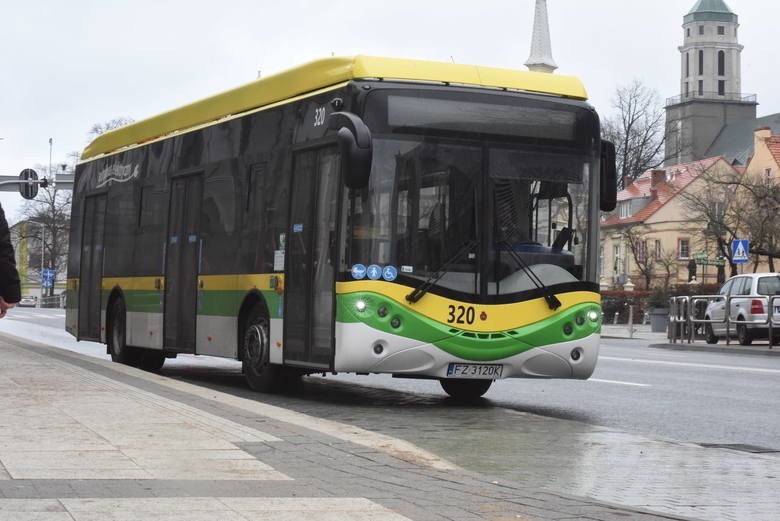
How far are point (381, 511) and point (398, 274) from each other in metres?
6.83

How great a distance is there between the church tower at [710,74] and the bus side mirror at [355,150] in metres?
137

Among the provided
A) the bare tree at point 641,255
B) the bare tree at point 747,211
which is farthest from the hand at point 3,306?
the bare tree at point 641,255

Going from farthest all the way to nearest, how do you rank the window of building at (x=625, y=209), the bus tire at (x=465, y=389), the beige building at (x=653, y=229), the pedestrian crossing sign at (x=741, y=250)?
the window of building at (x=625, y=209), the beige building at (x=653, y=229), the pedestrian crossing sign at (x=741, y=250), the bus tire at (x=465, y=389)

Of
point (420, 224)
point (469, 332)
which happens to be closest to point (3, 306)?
point (420, 224)

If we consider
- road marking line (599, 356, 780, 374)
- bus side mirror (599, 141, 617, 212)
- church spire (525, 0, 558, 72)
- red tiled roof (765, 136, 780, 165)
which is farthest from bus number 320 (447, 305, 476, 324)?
church spire (525, 0, 558, 72)

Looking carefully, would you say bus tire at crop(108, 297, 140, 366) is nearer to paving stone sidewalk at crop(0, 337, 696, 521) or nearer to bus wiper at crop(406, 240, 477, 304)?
bus wiper at crop(406, 240, 477, 304)

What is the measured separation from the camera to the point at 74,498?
6691mm

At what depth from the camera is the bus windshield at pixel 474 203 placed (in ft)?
44.2

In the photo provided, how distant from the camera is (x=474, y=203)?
13797 mm

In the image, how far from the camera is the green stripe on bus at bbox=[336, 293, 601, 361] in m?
13.4

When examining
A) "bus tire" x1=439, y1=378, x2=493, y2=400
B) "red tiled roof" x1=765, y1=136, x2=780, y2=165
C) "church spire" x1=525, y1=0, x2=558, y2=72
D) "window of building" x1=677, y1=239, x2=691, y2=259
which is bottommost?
"bus tire" x1=439, y1=378, x2=493, y2=400

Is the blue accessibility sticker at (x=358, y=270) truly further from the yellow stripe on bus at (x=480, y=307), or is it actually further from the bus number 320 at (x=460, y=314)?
the bus number 320 at (x=460, y=314)

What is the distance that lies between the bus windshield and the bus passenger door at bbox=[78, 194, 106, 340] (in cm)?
888

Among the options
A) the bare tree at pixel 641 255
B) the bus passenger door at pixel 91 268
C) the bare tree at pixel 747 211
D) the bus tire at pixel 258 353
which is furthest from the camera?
the bare tree at pixel 641 255
